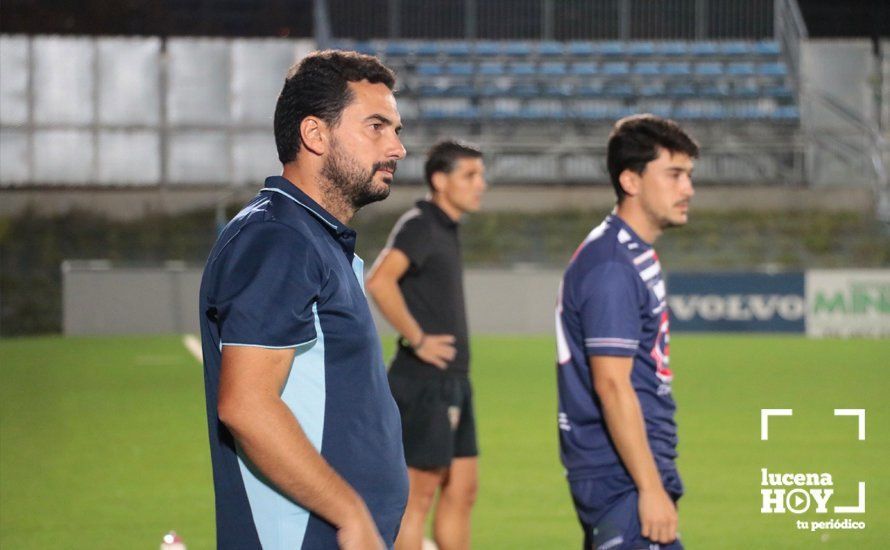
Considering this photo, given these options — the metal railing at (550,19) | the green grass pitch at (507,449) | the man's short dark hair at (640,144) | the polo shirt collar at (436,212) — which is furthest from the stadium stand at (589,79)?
the man's short dark hair at (640,144)

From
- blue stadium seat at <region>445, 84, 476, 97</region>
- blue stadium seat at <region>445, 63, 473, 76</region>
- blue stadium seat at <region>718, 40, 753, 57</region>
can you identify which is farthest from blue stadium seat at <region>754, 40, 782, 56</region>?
blue stadium seat at <region>445, 84, 476, 97</region>

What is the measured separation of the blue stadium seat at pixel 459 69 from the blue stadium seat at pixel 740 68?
672 cm

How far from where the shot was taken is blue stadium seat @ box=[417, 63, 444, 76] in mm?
33000

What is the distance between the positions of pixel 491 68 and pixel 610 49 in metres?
3.25

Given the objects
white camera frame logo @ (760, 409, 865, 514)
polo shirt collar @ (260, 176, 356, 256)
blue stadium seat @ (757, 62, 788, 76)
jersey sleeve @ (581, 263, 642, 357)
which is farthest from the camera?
blue stadium seat @ (757, 62, 788, 76)

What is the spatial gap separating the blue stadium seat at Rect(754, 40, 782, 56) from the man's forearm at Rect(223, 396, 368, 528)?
3303 cm

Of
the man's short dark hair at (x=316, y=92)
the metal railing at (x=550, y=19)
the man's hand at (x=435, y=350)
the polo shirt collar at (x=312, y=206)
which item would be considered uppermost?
Answer: the metal railing at (x=550, y=19)

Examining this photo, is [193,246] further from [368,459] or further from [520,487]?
[368,459]

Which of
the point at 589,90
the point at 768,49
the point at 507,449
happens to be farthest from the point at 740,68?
the point at 507,449

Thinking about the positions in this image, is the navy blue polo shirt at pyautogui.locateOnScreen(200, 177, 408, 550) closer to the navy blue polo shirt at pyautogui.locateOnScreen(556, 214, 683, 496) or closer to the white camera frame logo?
the navy blue polo shirt at pyautogui.locateOnScreen(556, 214, 683, 496)

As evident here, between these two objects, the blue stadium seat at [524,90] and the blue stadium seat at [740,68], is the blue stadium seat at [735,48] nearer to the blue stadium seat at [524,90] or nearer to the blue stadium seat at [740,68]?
the blue stadium seat at [740,68]

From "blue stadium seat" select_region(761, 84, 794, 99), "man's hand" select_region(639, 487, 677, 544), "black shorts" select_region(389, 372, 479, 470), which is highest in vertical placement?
"blue stadium seat" select_region(761, 84, 794, 99)

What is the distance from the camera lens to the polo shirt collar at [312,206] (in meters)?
2.87

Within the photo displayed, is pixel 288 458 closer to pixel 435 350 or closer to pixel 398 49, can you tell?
pixel 435 350
